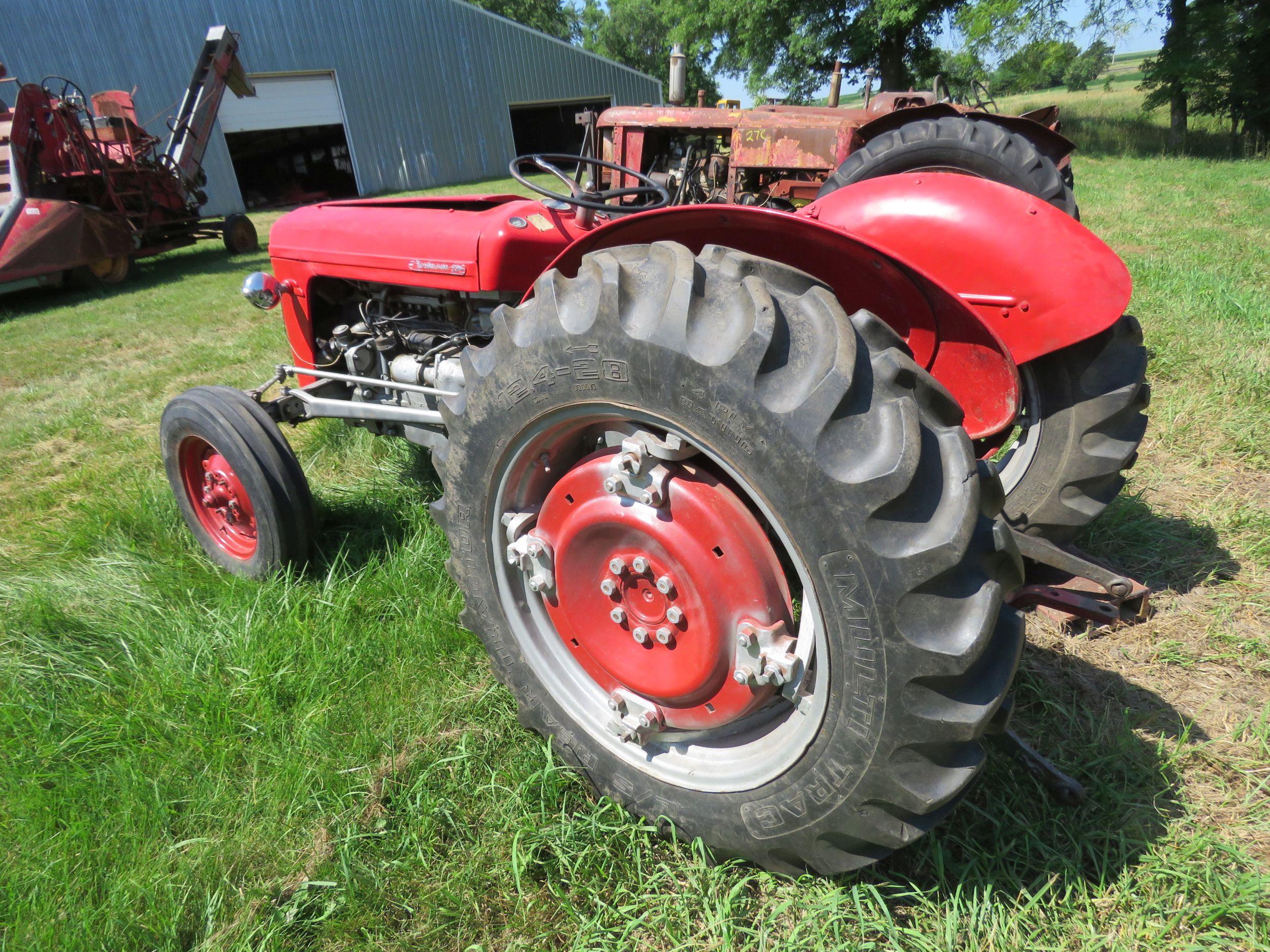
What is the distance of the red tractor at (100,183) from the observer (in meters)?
8.22

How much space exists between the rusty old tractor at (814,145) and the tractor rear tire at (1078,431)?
2682 millimetres

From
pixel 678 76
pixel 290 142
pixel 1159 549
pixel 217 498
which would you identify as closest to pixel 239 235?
pixel 678 76

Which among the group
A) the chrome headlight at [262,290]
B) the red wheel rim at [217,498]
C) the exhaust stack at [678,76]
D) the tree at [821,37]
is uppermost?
the tree at [821,37]

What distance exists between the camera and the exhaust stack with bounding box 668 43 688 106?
6742mm

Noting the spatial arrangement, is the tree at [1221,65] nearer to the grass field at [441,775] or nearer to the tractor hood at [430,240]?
the grass field at [441,775]

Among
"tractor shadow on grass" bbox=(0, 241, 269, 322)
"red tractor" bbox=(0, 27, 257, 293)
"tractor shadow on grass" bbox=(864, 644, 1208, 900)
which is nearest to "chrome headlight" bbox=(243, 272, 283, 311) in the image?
"tractor shadow on grass" bbox=(864, 644, 1208, 900)

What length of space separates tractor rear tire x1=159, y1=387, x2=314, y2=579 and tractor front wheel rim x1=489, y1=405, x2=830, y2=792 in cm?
122

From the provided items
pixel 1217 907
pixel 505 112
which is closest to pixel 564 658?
pixel 1217 907

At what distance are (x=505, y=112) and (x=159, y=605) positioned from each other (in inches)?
859

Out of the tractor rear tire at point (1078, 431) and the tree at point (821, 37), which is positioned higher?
the tree at point (821, 37)

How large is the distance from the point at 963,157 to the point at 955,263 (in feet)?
11.0

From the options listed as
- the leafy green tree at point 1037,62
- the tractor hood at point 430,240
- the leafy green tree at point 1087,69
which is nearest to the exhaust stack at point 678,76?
the tractor hood at point 430,240

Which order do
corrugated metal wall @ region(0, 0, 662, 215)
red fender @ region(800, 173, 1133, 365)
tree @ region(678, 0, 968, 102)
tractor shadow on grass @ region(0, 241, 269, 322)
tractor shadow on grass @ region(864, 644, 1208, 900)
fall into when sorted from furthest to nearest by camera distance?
tree @ region(678, 0, 968, 102) → corrugated metal wall @ region(0, 0, 662, 215) → tractor shadow on grass @ region(0, 241, 269, 322) → red fender @ region(800, 173, 1133, 365) → tractor shadow on grass @ region(864, 644, 1208, 900)

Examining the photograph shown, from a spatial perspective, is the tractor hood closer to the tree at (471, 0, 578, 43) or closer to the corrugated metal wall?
the corrugated metal wall
